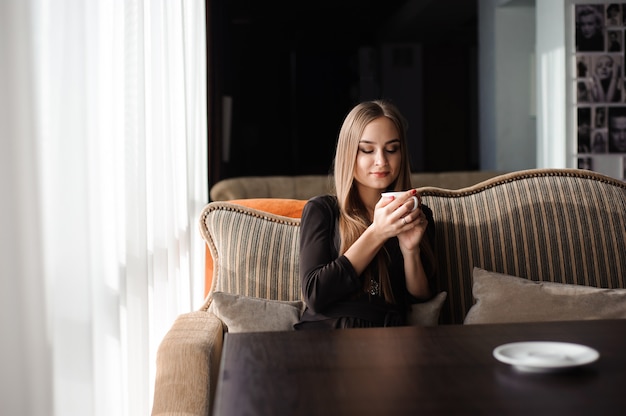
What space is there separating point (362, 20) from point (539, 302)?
963cm

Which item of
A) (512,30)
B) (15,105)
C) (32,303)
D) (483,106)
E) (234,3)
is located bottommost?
(32,303)

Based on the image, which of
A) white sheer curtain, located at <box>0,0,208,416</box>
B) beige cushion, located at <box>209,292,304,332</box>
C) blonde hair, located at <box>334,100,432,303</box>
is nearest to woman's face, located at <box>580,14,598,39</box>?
white sheer curtain, located at <box>0,0,208,416</box>

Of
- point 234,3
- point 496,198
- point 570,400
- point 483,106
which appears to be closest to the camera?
point 570,400

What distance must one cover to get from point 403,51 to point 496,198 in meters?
9.63

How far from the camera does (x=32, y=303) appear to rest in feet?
4.07

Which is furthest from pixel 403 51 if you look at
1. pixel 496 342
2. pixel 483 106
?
pixel 496 342

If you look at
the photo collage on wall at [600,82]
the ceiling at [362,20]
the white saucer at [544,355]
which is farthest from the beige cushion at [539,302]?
the ceiling at [362,20]

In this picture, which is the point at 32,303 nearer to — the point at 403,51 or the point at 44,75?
the point at 44,75

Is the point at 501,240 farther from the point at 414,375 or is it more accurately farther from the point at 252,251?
the point at 414,375

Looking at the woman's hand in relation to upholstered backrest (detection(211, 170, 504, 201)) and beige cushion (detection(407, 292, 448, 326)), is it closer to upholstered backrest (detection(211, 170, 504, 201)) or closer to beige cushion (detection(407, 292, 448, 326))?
beige cushion (detection(407, 292, 448, 326))

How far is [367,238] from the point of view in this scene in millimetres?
1958

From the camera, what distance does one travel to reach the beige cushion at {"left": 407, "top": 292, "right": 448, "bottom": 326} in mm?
2051

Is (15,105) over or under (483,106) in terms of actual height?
under

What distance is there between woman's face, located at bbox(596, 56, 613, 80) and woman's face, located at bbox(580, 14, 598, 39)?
0.20 metres
